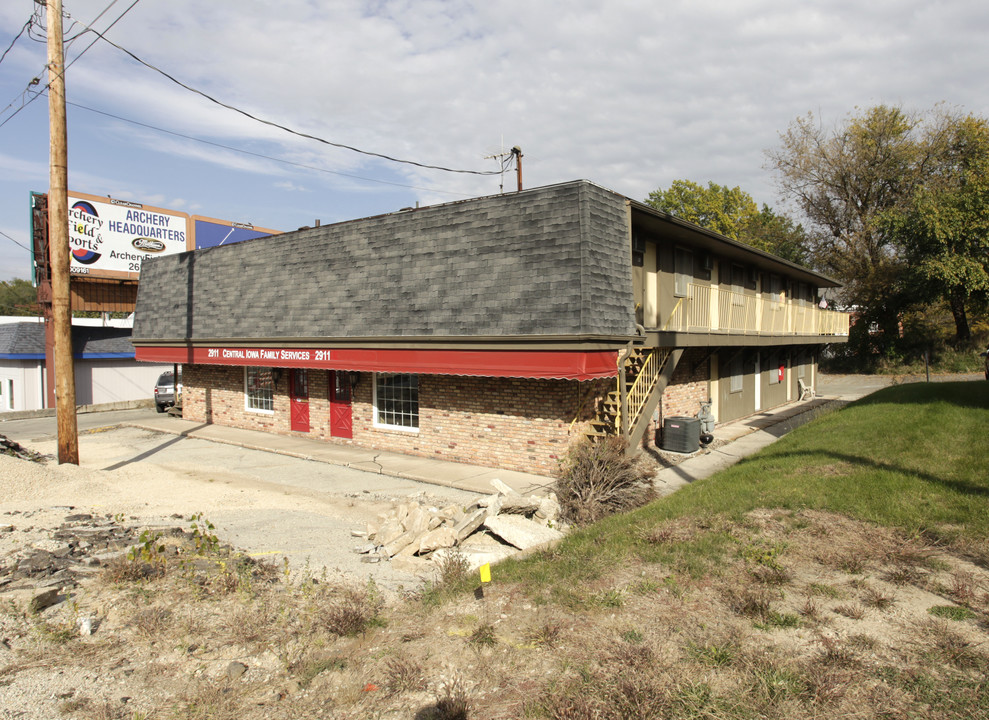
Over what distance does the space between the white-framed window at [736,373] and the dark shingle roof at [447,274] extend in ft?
29.8

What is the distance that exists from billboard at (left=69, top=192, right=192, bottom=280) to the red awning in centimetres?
1599

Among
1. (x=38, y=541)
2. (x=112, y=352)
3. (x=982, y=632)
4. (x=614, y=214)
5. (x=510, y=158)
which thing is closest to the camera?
(x=982, y=632)

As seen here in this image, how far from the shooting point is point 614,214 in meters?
11.8

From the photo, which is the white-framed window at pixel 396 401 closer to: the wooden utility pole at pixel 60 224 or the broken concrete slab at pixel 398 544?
the broken concrete slab at pixel 398 544

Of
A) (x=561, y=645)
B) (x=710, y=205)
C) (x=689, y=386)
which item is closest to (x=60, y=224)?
(x=561, y=645)

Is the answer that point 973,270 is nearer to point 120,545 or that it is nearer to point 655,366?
point 655,366

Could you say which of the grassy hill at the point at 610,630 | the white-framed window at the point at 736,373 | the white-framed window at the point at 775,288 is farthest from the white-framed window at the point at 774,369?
the grassy hill at the point at 610,630

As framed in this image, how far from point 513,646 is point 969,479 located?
738cm

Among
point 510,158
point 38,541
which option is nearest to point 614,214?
point 38,541

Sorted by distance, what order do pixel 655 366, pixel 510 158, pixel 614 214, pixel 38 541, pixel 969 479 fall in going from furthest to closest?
pixel 510 158, pixel 655 366, pixel 614 214, pixel 969 479, pixel 38 541

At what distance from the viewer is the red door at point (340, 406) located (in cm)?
1597

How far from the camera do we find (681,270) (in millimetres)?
16141

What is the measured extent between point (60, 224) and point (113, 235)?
816 inches

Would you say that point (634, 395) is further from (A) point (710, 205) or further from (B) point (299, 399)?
(A) point (710, 205)
